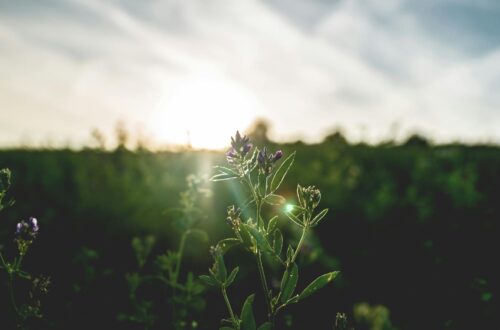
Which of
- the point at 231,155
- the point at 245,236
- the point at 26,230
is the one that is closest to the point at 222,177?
the point at 231,155

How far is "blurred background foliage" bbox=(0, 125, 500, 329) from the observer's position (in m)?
3.60

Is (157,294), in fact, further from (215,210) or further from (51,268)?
(215,210)

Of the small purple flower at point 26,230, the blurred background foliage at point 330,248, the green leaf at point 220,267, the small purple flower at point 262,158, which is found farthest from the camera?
the blurred background foliage at point 330,248

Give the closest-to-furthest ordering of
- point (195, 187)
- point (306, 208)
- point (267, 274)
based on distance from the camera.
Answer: point (306, 208) < point (195, 187) < point (267, 274)

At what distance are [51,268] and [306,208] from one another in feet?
11.1

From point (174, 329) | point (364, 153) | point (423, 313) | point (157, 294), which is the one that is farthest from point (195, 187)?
point (364, 153)

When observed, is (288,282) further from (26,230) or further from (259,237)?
(26,230)

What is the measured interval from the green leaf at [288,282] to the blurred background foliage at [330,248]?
1.04 metres

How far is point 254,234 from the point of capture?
5.74 feet

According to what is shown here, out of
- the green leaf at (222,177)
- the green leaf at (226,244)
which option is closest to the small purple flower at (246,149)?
the green leaf at (222,177)

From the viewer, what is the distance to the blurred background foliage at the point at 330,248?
360 centimetres

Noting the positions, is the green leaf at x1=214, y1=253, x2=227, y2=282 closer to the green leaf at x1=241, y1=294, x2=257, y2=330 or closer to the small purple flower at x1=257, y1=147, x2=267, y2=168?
the green leaf at x1=241, y1=294, x2=257, y2=330

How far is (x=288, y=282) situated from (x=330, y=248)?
14.3 ft

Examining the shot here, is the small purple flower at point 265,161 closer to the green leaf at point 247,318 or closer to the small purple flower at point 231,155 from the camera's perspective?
the small purple flower at point 231,155
